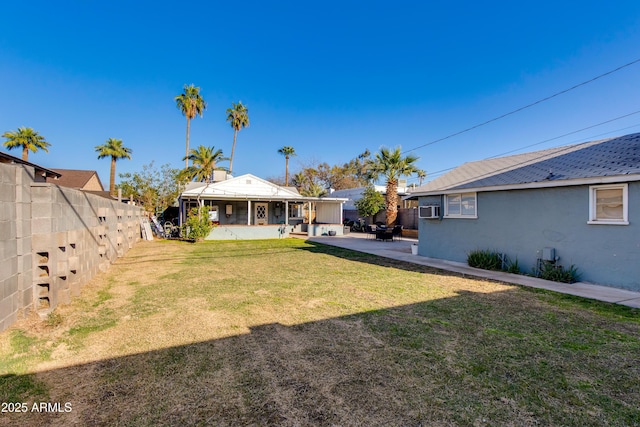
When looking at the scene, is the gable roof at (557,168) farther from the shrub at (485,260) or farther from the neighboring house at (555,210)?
the shrub at (485,260)

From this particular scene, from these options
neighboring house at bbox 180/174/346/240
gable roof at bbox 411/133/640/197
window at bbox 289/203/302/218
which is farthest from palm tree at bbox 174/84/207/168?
gable roof at bbox 411/133/640/197

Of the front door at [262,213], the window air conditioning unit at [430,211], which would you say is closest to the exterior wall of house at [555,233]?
the window air conditioning unit at [430,211]

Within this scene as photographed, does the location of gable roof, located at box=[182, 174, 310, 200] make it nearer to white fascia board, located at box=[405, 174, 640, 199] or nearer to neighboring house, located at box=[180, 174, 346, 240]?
neighboring house, located at box=[180, 174, 346, 240]

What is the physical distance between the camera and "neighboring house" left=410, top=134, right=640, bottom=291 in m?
6.29

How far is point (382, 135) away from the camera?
2702 cm

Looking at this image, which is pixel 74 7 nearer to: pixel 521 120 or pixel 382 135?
pixel 521 120

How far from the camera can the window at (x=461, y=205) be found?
9.59 m

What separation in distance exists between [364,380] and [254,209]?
20337 millimetres

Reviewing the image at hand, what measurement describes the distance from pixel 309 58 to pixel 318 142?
19.3m

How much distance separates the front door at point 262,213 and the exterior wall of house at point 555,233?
15091mm

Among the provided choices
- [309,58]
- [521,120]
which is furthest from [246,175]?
[521,120]

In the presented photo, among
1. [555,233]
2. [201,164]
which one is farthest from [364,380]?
[201,164]

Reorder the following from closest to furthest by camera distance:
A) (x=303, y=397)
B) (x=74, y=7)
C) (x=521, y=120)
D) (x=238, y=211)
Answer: (x=303, y=397)
(x=74, y=7)
(x=521, y=120)
(x=238, y=211)

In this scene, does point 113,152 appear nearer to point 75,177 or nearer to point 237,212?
point 75,177
